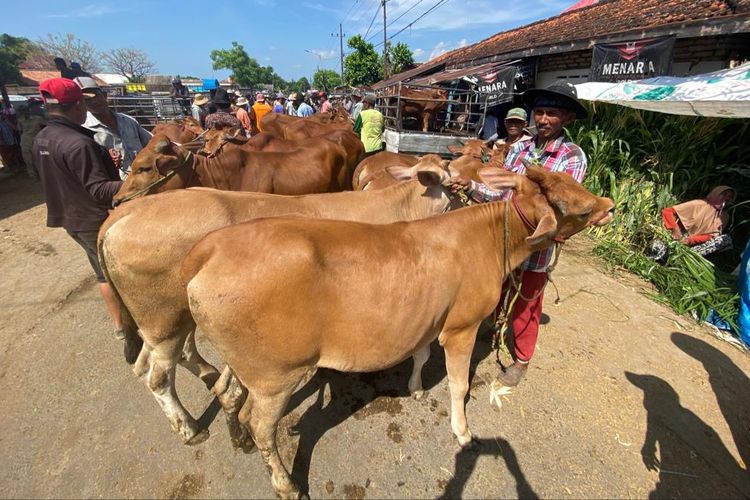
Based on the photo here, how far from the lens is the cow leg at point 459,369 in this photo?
2578 mm

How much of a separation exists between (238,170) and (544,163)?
374cm

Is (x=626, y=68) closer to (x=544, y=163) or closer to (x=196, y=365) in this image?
(x=544, y=163)

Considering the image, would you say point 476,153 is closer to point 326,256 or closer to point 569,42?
point 326,256

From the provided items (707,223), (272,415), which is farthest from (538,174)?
(707,223)

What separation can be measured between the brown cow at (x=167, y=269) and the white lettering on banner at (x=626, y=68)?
840 cm

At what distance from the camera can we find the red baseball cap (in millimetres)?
2883

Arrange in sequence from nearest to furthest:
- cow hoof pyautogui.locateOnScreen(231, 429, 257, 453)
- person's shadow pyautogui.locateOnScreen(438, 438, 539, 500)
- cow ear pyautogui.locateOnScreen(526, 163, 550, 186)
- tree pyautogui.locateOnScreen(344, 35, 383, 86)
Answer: cow ear pyautogui.locateOnScreen(526, 163, 550, 186), person's shadow pyautogui.locateOnScreen(438, 438, 539, 500), cow hoof pyautogui.locateOnScreen(231, 429, 257, 453), tree pyautogui.locateOnScreen(344, 35, 383, 86)

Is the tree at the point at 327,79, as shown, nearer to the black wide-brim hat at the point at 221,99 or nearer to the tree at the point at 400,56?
the tree at the point at 400,56

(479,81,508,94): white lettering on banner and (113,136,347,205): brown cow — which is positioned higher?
(479,81,508,94): white lettering on banner

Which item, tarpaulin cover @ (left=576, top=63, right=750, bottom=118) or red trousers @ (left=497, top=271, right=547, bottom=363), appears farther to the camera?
tarpaulin cover @ (left=576, top=63, right=750, bottom=118)

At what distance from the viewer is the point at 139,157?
3514 millimetres

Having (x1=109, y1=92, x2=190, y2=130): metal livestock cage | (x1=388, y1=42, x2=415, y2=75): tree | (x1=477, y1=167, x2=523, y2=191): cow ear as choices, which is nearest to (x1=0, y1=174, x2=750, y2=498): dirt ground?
(x1=477, y1=167, x2=523, y2=191): cow ear

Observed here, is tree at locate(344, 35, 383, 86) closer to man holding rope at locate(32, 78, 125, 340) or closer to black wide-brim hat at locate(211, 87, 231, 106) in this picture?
black wide-brim hat at locate(211, 87, 231, 106)

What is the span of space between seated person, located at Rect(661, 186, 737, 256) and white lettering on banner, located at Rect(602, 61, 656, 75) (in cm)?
349
